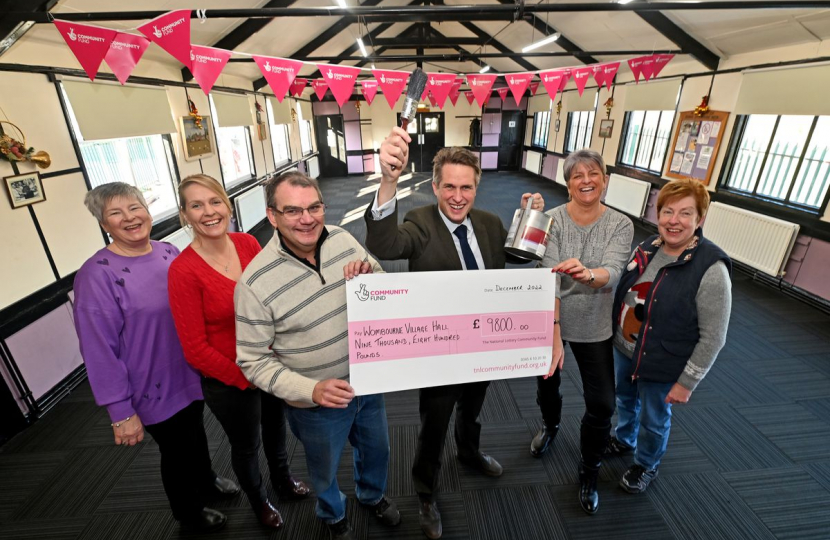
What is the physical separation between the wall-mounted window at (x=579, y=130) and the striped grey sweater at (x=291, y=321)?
939 centimetres

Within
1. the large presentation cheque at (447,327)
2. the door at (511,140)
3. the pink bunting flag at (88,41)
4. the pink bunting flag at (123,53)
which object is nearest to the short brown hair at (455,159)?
the large presentation cheque at (447,327)

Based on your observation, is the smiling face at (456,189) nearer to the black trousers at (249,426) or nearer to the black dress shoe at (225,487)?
the black trousers at (249,426)

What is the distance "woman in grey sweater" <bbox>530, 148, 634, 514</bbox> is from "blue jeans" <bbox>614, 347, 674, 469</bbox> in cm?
22

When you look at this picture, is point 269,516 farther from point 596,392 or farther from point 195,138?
point 195,138

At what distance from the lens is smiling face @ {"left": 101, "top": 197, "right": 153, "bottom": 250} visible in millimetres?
1380

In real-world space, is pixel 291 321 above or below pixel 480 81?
below

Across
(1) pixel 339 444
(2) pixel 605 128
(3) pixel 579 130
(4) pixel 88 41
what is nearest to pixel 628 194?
(2) pixel 605 128

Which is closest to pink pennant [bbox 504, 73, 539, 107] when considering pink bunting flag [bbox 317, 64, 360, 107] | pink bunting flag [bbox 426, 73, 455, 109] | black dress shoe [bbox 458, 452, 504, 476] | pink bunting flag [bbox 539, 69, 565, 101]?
pink bunting flag [bbox 539, 69, 565, 101]

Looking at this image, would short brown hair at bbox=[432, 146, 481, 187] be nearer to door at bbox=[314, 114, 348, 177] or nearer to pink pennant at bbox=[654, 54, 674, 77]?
pink pennant at bbox=[654, 54, 674, 77]

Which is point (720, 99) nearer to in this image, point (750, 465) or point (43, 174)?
point (750, 465)

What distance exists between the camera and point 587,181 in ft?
4.96

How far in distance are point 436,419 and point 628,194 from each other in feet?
23.9

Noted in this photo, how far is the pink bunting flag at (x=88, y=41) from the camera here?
2.21 meters

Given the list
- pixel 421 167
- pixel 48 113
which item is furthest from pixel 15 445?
pixel 421 167
